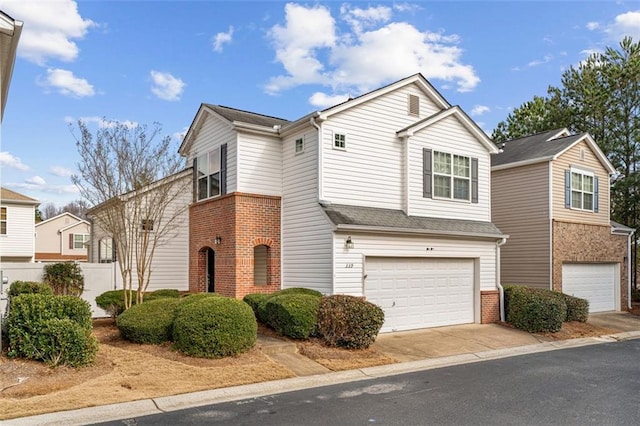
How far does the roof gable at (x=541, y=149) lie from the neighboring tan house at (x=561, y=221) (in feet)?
0.12

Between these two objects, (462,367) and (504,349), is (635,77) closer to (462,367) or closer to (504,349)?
(504,349)

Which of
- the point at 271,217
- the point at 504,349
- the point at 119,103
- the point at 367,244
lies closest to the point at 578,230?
the point at 504,349

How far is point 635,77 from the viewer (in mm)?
24984

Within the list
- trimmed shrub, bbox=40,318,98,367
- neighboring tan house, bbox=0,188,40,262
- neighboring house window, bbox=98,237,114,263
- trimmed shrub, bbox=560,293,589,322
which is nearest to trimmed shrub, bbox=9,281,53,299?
trimmed shrub, bbox=40,318,98,367

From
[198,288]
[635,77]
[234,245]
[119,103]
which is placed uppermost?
[635,77]

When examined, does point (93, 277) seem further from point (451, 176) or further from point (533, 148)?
point (533, 148)

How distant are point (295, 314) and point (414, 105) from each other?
8.41m

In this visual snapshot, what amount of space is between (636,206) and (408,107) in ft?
55.4

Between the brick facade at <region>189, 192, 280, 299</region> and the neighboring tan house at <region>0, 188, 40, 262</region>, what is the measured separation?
17362 mm

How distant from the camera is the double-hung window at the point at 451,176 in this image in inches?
634

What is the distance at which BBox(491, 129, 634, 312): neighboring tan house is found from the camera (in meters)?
19.0

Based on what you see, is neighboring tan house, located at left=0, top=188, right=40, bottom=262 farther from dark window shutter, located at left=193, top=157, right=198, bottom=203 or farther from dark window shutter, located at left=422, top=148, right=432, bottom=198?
dark window shutter, located at left=422, top=148, right=432, bottom=198

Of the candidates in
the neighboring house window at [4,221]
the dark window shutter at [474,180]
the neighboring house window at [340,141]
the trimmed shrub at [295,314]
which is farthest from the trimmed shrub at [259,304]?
the neighboring house window at [4,221]

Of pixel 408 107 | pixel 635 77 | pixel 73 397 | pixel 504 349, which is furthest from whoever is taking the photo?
pixel 635 77
